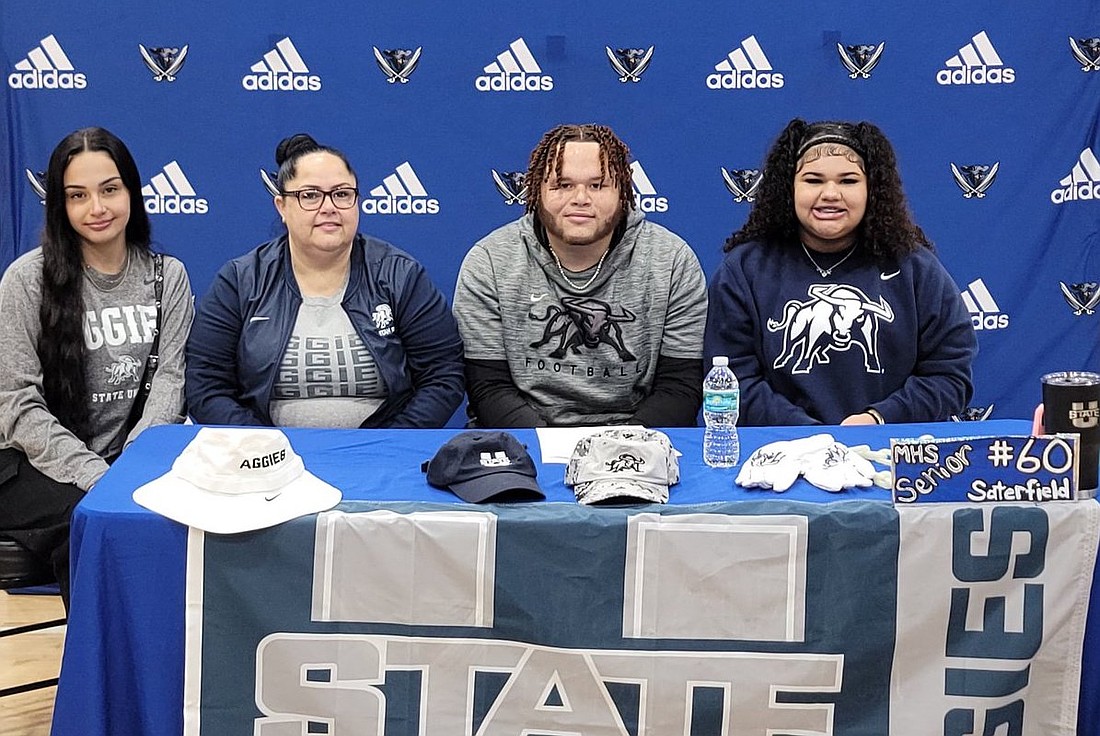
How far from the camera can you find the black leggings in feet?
8.73

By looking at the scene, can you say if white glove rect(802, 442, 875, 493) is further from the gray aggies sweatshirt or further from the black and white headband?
the gray aggies sweatshirt

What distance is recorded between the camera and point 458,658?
6.63 feet

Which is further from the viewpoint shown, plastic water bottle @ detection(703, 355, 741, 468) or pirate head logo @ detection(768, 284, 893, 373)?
pirate head logo @ detection(768, 284, 893, 373)

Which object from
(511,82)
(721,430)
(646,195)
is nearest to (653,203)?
(646,195)

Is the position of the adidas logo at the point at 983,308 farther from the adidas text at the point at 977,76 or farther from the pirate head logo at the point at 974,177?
the adidas text at the point at 977,76

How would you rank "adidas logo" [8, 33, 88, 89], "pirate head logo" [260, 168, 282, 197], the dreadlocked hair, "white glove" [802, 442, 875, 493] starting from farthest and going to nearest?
1. "pirate head logo" [260, 168, 282, 197]
2. "adidas logo" [8, 33, 88, 89]
3. the dreadlocked hair
4. "white glove" [802, 442, 875, 493]

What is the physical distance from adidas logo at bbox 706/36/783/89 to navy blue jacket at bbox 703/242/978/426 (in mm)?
1086

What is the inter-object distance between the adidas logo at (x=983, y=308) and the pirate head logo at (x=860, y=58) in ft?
2.51

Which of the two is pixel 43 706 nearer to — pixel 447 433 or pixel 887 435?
pixel 447 433

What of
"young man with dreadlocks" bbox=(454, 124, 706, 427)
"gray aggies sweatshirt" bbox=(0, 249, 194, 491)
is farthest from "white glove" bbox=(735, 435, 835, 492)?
"gray aggies sweatshirt" bbox=(0, 249, 194, 491)

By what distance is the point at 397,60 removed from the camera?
Result: 12.4 ft

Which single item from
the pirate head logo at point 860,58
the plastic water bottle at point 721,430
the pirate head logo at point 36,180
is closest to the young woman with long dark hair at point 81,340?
the pirate head logo at point 36,180

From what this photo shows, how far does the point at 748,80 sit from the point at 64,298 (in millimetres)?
2107

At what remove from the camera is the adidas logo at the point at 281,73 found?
376 centimetres
